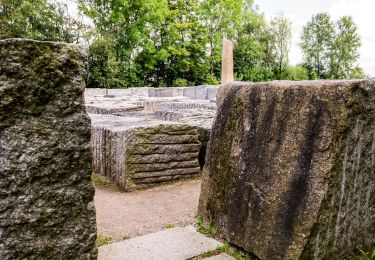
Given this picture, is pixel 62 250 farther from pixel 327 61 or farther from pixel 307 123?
pixel 327 61

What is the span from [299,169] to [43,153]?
1.53m

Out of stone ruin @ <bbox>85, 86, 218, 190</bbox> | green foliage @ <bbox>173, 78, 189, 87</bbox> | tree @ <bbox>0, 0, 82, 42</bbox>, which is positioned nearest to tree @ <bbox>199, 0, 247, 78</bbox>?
green foliage @ <bbox>173, 78, 189, 87</bbox>

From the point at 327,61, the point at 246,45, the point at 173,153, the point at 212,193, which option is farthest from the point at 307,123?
the point at 327,61

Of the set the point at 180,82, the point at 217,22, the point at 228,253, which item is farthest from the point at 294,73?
the point at 228,253

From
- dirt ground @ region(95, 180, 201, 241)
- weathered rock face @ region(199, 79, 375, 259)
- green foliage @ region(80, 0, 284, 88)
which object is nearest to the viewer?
weathered rock face @ region(199, 79, 375, 259)

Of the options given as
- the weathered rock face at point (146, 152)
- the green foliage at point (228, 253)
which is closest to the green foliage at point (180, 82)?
the weathered rock face at point (146, 152)

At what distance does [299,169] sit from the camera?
238 cm

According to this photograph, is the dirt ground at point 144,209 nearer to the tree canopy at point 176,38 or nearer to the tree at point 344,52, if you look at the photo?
the tree canopy at point 176,38

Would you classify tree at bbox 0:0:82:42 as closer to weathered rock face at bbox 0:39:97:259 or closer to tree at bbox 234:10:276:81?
tree at bbox 234:10:276:81

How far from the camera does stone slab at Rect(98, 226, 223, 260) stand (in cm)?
268

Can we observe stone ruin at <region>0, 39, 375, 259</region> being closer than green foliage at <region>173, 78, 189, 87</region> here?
Yes

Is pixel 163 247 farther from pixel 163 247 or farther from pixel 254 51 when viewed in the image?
pixel 254 51

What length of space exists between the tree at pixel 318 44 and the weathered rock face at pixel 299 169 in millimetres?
40236

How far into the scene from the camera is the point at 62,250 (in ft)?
5.67
